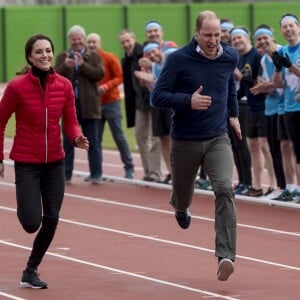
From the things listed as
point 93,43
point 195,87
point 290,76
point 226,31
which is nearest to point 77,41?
point 93,43

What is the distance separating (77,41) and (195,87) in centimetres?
825

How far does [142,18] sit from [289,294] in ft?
123

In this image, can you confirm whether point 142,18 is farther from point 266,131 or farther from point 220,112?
point 220,112

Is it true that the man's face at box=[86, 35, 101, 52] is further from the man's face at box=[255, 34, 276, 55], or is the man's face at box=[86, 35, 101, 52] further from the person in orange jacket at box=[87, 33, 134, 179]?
the man's face at box=[255, 34, 276, 55]

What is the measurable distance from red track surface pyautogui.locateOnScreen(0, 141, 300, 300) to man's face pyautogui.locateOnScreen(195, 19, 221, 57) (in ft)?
6.44

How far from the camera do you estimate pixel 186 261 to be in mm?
12172

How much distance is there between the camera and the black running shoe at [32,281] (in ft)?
35.2

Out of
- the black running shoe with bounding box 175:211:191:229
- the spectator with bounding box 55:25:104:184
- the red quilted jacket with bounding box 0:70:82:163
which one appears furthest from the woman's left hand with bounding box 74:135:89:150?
the spectator with bounding box 55:25:104:184

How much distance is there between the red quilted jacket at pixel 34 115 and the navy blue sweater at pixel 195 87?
93 centimetres

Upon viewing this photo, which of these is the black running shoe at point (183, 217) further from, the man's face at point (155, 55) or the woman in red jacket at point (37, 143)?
the man's face at point (155, 55)

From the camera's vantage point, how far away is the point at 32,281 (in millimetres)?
10727

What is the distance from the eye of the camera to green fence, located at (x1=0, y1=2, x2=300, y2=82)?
4550 cm

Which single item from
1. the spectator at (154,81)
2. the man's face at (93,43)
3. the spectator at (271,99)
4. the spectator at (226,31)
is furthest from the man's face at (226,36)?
the man's face at (93,43)

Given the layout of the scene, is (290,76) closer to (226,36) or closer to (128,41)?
(226,36)
